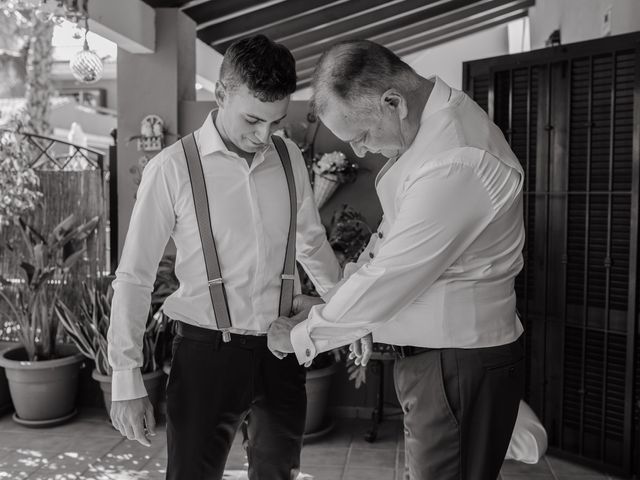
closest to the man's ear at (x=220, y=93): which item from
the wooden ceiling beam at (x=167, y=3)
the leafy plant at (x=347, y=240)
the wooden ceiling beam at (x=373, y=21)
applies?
the leafy plant at (x=347, y=240)

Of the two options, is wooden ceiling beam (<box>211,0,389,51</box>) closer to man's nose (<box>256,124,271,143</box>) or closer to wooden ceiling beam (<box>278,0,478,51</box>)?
wooden ceiling beam (<box>278,0,478,51</box>)

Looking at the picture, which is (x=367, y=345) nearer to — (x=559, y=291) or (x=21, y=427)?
(x=559, y=291)

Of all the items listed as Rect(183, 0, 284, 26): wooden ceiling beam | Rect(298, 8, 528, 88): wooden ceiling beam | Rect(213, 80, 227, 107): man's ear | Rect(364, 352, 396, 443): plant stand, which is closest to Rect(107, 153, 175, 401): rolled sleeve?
Rect(213, 80, 227, 107): man's ear

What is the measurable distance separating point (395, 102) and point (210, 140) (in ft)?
1.97

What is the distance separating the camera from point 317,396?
4359 mm

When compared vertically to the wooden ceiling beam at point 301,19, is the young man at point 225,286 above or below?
below

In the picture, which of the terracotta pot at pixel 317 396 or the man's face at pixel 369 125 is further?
the terracotta pot at pixel 317 396

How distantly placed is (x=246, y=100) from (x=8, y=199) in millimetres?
3183

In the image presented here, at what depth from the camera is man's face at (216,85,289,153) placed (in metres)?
1.87

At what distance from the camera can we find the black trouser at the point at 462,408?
5.29 ft

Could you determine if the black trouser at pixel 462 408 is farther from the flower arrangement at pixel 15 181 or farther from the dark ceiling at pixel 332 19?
the flower arrangement at pixel 15 181

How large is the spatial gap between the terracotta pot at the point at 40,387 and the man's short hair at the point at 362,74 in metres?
3.50

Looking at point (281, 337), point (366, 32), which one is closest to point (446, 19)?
point (366, 32)

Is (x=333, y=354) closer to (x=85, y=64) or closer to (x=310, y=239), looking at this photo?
(x=85, y=64)
